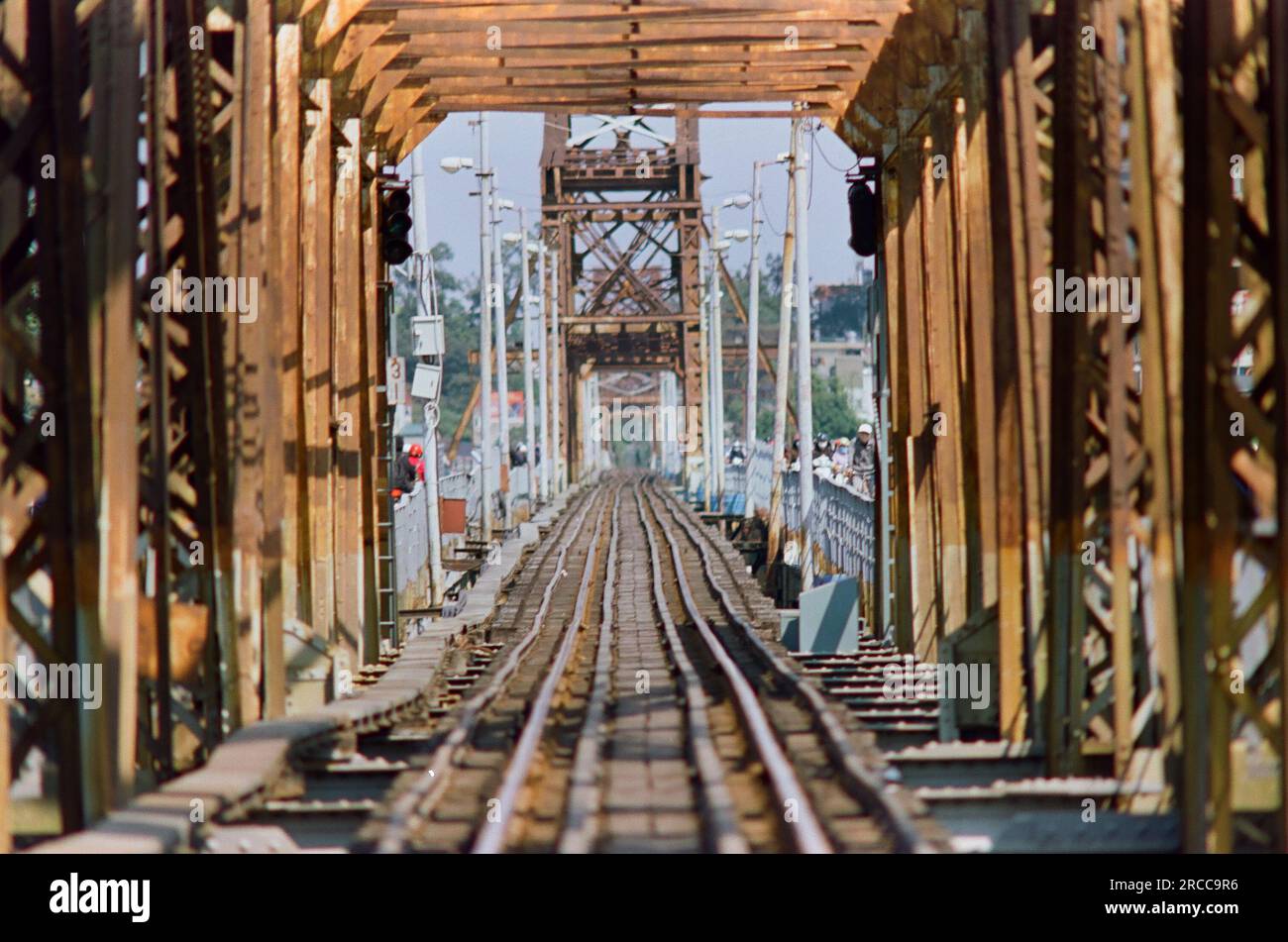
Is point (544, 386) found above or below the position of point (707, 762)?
above

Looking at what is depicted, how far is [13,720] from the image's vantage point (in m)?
8.11

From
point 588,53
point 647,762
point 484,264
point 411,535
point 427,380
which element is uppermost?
point 484,264

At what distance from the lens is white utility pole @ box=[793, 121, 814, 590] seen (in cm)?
2600

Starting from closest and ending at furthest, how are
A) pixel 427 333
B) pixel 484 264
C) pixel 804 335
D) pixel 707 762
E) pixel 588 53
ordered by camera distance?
pixel 707 762
pixel 588 53
pixel 427 333
pixel 804 335
pixel 484 264

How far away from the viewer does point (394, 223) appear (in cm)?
1694

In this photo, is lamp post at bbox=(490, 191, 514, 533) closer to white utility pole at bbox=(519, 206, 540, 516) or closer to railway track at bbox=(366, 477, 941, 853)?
white utility pole at bbox=(519, 206, 540, 516)

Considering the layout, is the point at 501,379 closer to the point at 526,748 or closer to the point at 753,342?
the point at 753,342

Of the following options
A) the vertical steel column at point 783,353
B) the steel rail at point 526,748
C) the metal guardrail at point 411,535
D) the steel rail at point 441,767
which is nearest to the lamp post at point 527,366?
the vertical steel column at point 783,353

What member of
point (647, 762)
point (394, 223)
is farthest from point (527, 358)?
point (647, 762)

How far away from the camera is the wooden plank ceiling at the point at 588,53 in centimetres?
1466

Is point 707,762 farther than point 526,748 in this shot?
No

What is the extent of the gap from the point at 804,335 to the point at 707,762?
17835mm
